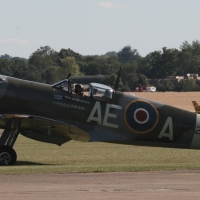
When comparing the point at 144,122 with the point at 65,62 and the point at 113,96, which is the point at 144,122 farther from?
the point at 65,62

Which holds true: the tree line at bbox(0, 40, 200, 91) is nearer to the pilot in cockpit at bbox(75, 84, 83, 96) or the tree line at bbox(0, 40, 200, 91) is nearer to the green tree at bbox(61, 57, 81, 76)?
the green tree at bbox(61, 57, 81, 76)

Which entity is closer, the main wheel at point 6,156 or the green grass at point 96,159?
the green grass at point 96,159

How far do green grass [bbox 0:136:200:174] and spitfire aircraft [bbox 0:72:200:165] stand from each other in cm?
70

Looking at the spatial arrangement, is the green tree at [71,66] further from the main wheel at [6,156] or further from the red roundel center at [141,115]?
the main wheel at [6,156]

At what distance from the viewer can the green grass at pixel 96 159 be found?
14.8 m

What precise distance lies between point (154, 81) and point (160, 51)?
9.69 metres

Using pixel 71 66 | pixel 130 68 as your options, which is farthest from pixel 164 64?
pixel 71 66

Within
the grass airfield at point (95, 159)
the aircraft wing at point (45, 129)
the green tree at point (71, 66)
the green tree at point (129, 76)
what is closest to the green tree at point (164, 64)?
the green tree at point (129, 76)

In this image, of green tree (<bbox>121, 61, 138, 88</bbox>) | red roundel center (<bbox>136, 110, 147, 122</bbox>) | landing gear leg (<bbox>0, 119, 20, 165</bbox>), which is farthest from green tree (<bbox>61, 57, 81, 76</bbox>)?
landing gear leg (<bbox>0, 119, 20, 165</bbox>)

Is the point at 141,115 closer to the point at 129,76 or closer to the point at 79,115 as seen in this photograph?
the point at 79,115

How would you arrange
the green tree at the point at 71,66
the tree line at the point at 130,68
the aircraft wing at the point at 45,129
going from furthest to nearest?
the green tree at the point at 71,66 → the tree line at the point at 130,68 → the aircraft wing at the point at 45,129

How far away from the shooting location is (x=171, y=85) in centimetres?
9450

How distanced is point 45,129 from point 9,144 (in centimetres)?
94

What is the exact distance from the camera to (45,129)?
1688 centimetres
